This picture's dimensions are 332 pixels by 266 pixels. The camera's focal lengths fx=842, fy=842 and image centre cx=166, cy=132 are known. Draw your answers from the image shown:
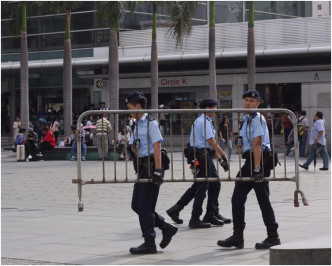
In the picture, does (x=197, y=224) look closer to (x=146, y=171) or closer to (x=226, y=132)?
(x=146, y=171)

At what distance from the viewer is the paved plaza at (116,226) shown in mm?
8484

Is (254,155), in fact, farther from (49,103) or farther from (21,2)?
(49,103)

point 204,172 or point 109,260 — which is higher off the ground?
point 204,172

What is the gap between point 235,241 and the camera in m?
8.84

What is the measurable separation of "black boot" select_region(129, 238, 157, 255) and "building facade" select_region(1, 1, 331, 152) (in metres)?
24.5

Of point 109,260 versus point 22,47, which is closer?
point 109,260

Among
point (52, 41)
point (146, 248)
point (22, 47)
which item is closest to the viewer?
point (146, 248)

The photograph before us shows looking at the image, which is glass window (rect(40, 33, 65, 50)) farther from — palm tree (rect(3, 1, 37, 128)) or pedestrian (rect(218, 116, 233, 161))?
pedestrian (rect(218, 116, 233, 161))

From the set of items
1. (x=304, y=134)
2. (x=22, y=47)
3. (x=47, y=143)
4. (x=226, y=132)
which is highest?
(x=22, y=47)

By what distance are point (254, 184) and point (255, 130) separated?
1.90 feet

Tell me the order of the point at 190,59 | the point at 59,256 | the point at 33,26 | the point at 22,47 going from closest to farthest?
the point at 59,256, the point at 22,47, the point at 190,59, the point at 33,26

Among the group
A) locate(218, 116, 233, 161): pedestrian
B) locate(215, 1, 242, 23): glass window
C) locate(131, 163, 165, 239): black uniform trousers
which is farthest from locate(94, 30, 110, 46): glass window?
locate(131, 163, 165, 239): black uniform trousers

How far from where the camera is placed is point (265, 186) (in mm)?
8906

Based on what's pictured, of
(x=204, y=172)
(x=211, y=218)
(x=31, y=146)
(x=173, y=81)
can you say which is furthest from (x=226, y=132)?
(x=173, y=81)
